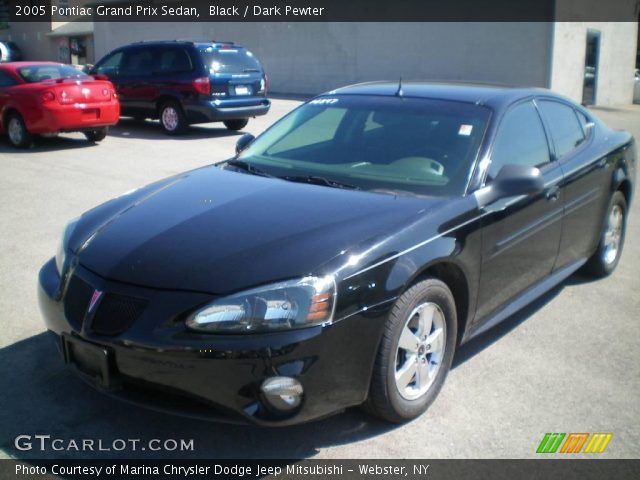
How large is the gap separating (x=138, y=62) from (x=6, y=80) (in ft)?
10.6

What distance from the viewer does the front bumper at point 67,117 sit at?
11.7m

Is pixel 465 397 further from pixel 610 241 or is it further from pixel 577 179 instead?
pixel 610 241

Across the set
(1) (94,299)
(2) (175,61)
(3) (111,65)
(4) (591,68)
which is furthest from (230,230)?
(4) (591,68)

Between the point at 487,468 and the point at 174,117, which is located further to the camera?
the point at 174,117

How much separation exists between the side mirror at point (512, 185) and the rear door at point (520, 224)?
0.21 feet

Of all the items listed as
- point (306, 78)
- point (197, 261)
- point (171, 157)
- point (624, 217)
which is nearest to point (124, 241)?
point (197, 261)

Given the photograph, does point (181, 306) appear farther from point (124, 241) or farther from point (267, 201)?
point (267, 201)

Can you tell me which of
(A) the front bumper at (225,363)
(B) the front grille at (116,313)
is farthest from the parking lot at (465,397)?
(B) the front grille at (116,313)

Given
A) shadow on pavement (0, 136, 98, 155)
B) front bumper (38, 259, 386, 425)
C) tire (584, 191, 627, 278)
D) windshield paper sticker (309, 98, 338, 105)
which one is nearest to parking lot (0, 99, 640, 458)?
tire (584, 191, 627, 278)

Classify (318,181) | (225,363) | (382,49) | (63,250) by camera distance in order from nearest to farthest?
1. (225,363)
2. (63,250)
3. (318,181)
4. (382,49)

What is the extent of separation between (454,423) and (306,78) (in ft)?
79.8

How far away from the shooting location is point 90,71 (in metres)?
15.3

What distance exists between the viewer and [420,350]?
11.6ft

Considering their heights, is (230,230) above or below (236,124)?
above
